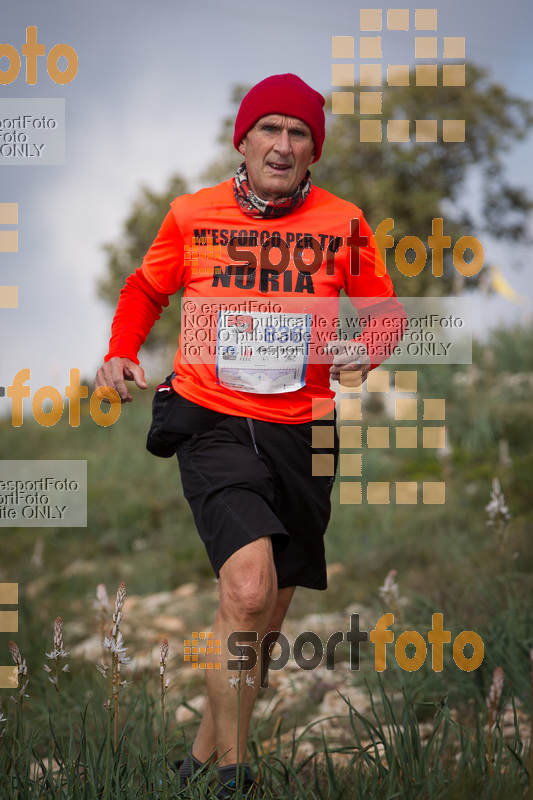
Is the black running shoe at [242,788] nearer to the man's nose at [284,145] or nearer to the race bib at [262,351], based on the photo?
the race bib at [262,351]

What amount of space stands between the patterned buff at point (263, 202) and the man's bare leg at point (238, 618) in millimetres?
1060

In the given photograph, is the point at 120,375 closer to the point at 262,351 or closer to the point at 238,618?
the point at 262,351

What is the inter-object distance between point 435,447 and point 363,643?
381 centimetres

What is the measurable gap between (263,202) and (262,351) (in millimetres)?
486

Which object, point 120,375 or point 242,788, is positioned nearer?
point 242,788

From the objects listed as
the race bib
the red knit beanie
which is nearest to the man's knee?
the race bib

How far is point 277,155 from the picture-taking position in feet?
8.68

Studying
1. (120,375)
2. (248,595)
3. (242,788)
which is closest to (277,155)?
(120,375)

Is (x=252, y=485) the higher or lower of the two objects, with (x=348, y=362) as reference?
lower

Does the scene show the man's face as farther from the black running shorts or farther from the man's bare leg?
the man's bare leg

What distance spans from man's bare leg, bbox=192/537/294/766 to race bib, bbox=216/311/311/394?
53 centimetres

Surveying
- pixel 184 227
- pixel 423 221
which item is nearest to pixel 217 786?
pixel 184 227

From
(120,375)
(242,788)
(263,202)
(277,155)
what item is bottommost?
(242,788)

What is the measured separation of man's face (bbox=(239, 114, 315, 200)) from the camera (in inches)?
103
